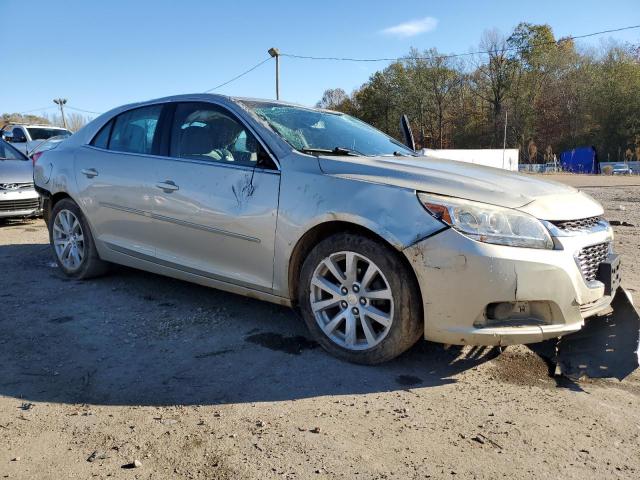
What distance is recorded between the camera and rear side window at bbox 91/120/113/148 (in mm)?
4762

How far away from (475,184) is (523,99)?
59299mm

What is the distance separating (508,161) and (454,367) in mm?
31913

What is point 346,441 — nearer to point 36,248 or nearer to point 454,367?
point 454,367

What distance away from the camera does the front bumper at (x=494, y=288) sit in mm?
2711

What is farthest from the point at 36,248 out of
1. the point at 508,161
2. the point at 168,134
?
Answer: the point at 508,161

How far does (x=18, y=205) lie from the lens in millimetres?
8344

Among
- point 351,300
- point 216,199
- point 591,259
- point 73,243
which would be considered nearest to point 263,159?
point 216,199

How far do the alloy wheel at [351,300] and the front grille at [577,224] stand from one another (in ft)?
3.30

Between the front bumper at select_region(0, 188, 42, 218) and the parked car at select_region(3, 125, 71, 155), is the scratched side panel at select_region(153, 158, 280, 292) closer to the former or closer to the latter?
the front bumper at select_region(0, 188, 42, 218)

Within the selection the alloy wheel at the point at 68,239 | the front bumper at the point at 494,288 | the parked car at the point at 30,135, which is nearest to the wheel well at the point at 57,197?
the alloy wheel at the point at 68,239

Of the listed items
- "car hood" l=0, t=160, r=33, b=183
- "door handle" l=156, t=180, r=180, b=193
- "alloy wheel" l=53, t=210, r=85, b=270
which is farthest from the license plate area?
"car hood" l=0, t=160, r=33, b=183

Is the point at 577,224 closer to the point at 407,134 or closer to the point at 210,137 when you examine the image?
the point at 407,134

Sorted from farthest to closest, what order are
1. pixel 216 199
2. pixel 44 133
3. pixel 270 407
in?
pixel 44 133, pixel 216 199, pixel 270 407

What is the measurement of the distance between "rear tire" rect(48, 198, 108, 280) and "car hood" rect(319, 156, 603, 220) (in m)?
2.63
